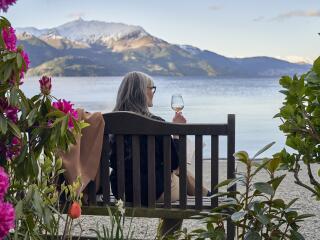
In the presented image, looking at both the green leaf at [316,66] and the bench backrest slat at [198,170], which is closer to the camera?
the green leaf at [316,66]

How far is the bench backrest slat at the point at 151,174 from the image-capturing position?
3248 mm

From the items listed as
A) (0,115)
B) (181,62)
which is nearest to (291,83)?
(0,115)

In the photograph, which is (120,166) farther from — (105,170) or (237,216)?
(237,216)

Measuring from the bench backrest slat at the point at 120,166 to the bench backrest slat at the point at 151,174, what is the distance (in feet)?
0.46

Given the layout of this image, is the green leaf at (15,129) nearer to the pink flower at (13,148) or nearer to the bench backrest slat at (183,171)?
the pink flower at (13,148)

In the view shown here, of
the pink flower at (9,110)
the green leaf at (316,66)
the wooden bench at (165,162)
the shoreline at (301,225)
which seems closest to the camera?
the green leaf at (316,66)

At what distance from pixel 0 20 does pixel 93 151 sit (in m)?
1.07

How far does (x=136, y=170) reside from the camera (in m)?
3.30

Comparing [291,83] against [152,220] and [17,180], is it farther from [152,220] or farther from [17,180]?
[152,220]

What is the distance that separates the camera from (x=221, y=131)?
10.4 feet

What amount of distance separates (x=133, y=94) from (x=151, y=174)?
55 centimetres

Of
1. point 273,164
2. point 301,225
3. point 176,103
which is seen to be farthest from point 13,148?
point 301,225

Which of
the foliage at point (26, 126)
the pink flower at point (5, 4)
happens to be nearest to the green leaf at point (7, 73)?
the foliage at point (26, 126)

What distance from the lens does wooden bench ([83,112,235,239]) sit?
317 centimetres
